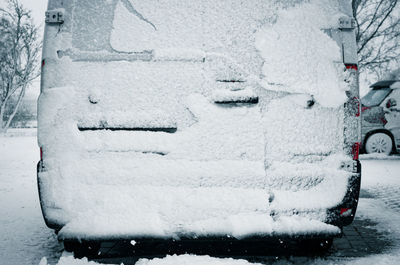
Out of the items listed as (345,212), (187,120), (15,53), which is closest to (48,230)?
(187,120)

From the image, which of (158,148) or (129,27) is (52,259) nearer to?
(158,148)

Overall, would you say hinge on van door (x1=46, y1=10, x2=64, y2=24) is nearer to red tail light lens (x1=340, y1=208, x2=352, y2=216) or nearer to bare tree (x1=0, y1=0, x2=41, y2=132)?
red tail light lens (x1=340, y1=208, x2=352, y2=216)

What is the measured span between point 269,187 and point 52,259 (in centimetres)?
221

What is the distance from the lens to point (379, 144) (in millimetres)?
10273

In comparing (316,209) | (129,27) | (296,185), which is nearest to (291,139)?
(296,185)

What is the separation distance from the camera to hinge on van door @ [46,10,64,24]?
2521mm

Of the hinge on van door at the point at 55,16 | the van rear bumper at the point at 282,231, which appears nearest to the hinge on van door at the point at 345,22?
the van rear bumper at the point at 282,231

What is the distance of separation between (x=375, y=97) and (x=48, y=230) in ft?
32.9

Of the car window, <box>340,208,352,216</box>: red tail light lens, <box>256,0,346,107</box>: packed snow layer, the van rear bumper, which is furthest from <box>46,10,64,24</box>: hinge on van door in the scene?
the car window

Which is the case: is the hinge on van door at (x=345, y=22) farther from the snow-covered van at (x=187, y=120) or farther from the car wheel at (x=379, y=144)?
the car wheel at (x=379, y=144)

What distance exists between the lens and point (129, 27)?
2.51 m

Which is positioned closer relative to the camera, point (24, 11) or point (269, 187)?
point (269, 187)

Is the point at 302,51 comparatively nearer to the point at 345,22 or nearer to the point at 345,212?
the point at 345,22

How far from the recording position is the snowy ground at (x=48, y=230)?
9.97 feet
